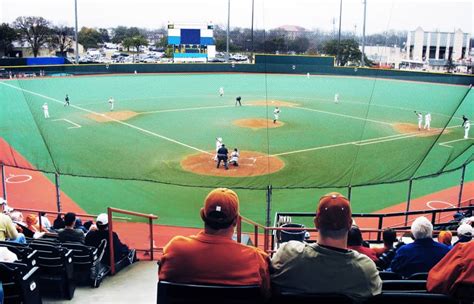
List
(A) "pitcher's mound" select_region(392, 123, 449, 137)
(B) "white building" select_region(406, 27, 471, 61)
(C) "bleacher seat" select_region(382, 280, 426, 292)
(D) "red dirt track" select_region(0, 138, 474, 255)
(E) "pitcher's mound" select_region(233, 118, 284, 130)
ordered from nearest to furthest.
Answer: (C) "bleacher seat" select_region(382, 280, 426, 292) < (D) "red dirt track" select_region(0, 138, 474, 255) < (A) "pitcher's mound" select_region(392, 123, 449, 137) < (E) "pitcher's mound" select_region(233, 118, 284, 130) < (B) "white building" select_region(406, 27, 471, 61)

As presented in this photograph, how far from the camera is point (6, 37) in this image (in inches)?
2650

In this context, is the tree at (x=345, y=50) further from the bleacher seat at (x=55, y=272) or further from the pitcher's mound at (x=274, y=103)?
the bleacher seat at (x=55, y=272)

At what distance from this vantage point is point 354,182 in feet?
44.0

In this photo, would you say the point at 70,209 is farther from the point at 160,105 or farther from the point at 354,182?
the point at 160,105

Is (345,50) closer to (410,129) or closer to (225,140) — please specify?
(410,129)

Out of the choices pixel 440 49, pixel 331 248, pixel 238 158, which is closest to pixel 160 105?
pixel 238 158

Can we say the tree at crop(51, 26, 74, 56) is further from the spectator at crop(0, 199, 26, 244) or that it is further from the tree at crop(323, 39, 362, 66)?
the spectator at crop(0, 199, 26, 244)

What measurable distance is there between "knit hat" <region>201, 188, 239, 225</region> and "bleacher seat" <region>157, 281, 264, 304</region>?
446 millimetres

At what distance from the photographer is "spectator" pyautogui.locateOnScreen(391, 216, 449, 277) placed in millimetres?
4020

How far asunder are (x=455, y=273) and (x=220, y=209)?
1407 millimetres

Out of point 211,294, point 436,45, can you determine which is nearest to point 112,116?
point 211,294

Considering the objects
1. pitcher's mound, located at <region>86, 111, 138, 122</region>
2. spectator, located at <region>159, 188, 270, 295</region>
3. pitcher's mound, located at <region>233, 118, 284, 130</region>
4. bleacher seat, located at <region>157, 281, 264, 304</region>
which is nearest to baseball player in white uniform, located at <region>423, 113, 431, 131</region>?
pitcher's mound, located at <region>233, 118, 284, 130</region>

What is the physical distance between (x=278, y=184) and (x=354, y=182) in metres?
2.36

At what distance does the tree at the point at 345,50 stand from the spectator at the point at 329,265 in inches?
2063
